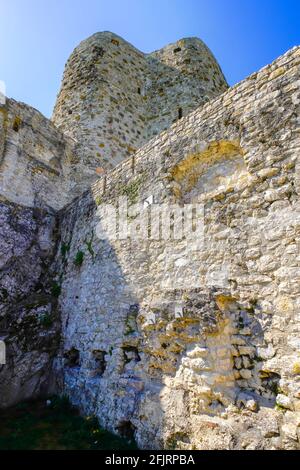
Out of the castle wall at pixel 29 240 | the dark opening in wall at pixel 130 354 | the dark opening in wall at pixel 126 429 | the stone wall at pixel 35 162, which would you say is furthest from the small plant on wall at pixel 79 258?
the dark opening in wall at pixel 126 429

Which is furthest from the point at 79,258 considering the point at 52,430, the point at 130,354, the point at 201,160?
the point at 201,160

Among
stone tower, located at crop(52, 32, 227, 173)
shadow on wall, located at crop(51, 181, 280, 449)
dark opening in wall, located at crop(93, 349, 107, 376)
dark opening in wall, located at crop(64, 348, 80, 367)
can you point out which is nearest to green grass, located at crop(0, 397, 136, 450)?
shadow on wall, located at crop(51, 181, 280, 449)

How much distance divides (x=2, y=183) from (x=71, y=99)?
5211 mm

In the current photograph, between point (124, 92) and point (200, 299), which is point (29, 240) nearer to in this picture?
point (200, 299)

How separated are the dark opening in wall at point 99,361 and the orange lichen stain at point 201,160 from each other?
125 inches

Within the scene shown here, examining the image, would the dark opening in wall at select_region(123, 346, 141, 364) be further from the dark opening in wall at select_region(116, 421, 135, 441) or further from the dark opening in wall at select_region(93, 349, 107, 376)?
the dark opening in wall at select_region(116, 421, 135, 441)

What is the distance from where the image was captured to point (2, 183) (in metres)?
7.86

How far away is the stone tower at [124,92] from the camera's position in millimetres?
10703

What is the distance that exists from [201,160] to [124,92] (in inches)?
333

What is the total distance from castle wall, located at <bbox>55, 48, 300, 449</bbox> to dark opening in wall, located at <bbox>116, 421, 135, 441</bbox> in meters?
0.02

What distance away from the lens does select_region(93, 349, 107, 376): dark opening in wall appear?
545cm

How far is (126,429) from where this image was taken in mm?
4430

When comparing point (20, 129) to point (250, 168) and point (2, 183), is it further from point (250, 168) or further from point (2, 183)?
point (250, 168)
